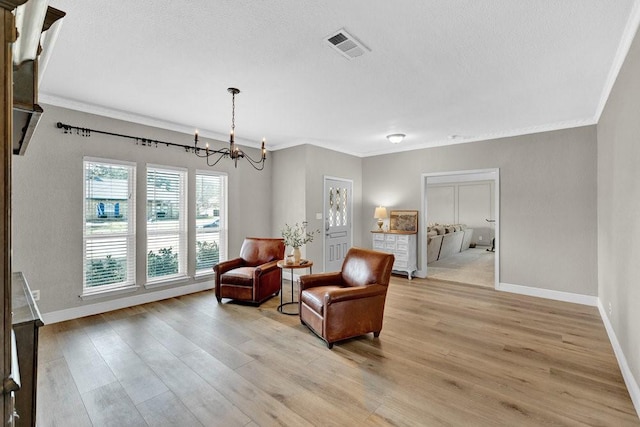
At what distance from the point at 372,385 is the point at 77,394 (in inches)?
86.5

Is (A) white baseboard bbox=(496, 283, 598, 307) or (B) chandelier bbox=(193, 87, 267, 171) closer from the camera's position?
(B) chandelier bbox=(193, 87, 267, 171)

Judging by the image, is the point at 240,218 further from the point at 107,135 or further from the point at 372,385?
the point at 372,385

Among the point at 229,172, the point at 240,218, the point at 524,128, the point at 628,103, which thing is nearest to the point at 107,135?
the point at 229,172

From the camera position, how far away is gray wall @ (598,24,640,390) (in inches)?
84.1

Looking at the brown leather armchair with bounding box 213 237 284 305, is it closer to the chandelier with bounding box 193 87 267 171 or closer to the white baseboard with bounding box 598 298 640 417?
the chandelier with bounding box 193 87 267 171

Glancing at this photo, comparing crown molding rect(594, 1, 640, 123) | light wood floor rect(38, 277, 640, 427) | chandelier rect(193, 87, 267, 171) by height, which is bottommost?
light wood floor rect(38, 277, 640, 427)

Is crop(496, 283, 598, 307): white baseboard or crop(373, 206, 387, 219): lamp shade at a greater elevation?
crop(373, 206, 387, 219): lamp shade

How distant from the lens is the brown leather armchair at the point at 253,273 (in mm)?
4148

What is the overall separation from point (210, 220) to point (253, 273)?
1.53 m

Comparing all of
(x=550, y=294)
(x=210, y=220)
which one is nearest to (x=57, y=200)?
(x=210, y=220)

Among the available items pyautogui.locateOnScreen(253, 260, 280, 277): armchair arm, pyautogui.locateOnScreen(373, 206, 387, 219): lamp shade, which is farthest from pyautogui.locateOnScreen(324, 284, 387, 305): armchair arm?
pyautogui.locateOnScreen(373, 206, 387, 219): lamp shade

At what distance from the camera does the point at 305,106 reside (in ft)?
12.5

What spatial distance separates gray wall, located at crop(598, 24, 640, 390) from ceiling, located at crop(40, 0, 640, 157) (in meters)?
0.31

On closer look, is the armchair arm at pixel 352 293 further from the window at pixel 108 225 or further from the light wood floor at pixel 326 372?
the window at pixel 108 225
